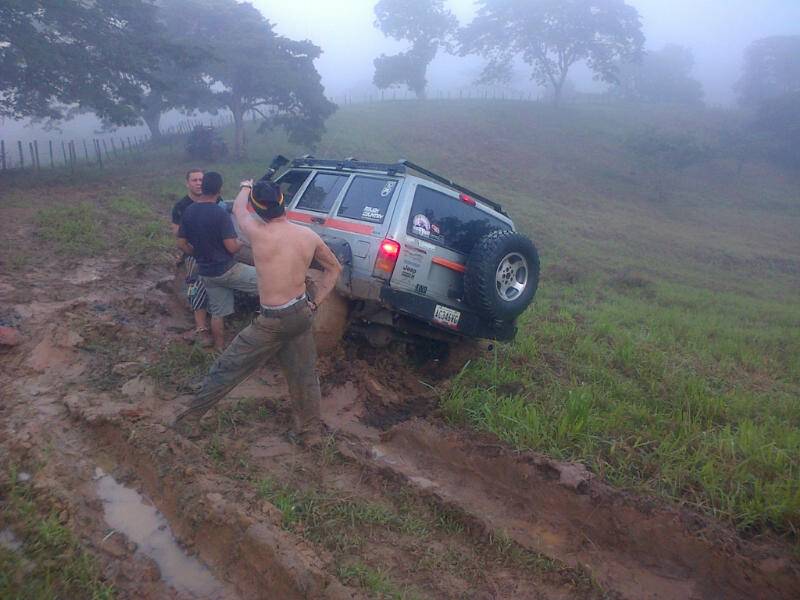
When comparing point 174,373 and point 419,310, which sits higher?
point 419,310

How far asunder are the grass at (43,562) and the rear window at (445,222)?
3.37 metres

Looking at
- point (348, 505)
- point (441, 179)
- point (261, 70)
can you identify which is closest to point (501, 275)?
point (441, 179)

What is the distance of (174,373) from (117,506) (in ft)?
6.00

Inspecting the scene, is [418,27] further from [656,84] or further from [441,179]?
[441,179]

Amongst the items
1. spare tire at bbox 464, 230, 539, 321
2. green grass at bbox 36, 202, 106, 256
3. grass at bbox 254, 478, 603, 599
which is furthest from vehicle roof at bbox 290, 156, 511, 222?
green grass at bbox 36, 202, 106, 256

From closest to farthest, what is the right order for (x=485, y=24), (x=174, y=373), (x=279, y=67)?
1. (x=174, y=373)
2. (x=279, y=67)
3. (x=485, y=24)

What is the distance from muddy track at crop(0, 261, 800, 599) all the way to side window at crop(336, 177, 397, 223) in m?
1.69

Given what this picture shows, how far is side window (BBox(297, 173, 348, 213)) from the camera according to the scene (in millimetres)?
6000

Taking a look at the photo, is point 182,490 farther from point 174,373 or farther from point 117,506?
point 174,373

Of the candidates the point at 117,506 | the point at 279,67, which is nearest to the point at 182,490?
the point at 117,506

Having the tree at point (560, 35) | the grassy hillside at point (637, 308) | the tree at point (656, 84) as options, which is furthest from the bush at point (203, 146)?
the tree at point (656, 84)

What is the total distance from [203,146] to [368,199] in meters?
19.3

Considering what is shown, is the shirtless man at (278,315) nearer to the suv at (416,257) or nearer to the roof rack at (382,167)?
the suv at (416,257)

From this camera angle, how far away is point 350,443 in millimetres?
4367
